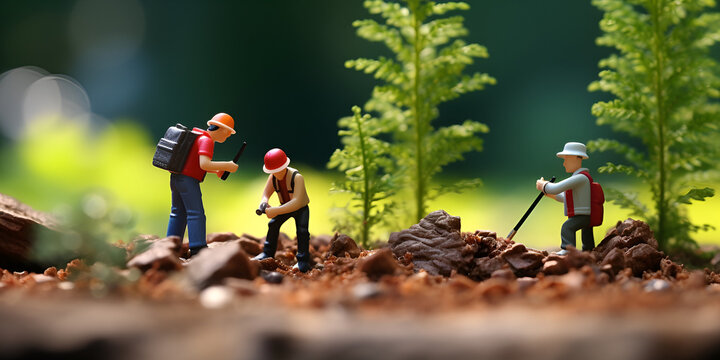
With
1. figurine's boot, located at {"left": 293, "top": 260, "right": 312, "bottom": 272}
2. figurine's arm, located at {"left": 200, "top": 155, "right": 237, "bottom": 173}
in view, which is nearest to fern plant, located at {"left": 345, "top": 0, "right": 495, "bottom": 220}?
figurine's boot, located at {"left": 293, "top": 260, "right": 312, "bottom": 272}

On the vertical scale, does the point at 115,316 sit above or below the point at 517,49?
below

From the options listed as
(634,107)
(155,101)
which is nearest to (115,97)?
(155,101)

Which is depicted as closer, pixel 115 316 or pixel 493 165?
pixel 115 316

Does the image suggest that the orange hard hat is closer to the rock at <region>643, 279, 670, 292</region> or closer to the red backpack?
the red backpack

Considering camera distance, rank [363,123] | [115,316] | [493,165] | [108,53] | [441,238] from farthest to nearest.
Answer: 1. [108,53]
2. [493,165]
3. [363,123]
4. [441,238]
5. [115,316]

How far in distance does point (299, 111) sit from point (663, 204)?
5.72 metres

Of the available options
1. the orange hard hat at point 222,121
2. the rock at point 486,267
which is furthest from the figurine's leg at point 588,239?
the orange hard hat at point 222,121

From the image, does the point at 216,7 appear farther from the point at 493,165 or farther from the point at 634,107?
the point at 634,107

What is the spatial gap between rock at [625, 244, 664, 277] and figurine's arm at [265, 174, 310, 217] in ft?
7.11

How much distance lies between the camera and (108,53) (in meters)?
8.71

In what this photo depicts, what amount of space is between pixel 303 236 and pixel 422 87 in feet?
6.76

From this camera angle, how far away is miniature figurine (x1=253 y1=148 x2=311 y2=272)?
150 inches

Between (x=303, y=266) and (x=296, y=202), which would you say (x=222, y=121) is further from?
(x=303, y=266)

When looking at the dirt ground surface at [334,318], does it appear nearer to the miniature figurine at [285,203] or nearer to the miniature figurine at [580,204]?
the miniature figurine at [580,204]
